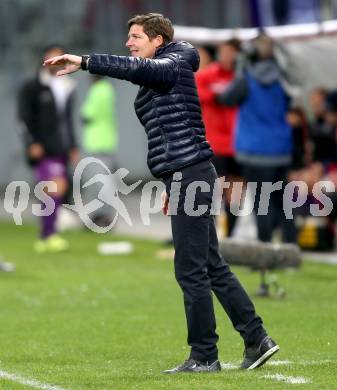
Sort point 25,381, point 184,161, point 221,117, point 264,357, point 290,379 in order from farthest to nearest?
1. point 221,117
2. point 264,357
3. point 184,161
4. point 25,381
5. point 290,379

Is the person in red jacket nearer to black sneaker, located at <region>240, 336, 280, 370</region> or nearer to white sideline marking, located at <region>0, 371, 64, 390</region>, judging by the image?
black sneaker, located at <region>240, 336, 280, 370</region>

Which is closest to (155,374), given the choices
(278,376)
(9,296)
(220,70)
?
(278,376)

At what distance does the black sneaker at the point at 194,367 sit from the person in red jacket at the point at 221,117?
7.45 m

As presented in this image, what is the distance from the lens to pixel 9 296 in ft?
42.5

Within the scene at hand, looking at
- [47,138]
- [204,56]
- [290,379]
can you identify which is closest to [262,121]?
[204,56]

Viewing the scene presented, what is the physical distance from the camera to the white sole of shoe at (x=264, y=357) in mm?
8688

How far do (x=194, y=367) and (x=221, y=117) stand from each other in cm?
790

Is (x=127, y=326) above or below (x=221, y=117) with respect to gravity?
below

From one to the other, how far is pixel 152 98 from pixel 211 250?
1040 millimetres

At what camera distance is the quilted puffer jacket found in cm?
852

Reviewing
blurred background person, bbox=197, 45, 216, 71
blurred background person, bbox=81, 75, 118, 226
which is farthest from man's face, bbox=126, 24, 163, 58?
blurred background person, bbox=81, 75, 118, 226

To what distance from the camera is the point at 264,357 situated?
28.6ft

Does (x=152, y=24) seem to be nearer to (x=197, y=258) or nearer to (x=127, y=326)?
(x=197, y=258)

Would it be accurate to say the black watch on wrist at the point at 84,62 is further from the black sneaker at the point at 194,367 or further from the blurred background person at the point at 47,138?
the blurred background person at the point at 47,138
